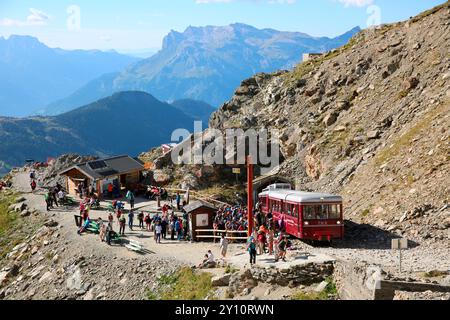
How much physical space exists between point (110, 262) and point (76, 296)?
337 cm

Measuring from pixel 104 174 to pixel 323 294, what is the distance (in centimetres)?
3519

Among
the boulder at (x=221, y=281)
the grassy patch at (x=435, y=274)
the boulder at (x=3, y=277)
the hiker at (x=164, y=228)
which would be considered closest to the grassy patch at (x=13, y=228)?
the boulder at (x=3, y=277)

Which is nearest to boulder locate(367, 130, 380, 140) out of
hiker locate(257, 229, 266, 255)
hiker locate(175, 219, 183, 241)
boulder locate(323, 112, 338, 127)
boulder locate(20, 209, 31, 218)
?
boulder locate(323, 112, 338, 127)

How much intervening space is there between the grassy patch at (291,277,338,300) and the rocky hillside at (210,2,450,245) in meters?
11.0

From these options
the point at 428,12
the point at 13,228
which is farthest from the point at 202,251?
the point at 428,12

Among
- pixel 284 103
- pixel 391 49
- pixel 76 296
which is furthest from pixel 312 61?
pixel 76 296

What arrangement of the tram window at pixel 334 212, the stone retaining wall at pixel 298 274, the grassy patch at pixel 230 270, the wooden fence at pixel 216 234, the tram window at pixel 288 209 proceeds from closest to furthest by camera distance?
the stone retaining wall at pixel 298 274
the grassy patch at pixel 230 270
the tram window at pixel 334 212
the tram window at pixel 288 209
the wooden fence at pixel 216 234

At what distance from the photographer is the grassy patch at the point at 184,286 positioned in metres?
28.2

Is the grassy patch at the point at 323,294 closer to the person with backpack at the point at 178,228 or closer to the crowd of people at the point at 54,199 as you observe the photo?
the person with backpack at the point at 178,228

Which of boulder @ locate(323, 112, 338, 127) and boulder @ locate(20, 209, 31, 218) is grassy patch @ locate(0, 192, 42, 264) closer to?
boulder @ locate(20, 209, 31, 218)

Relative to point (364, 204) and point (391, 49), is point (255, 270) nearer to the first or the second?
point (364, 204)

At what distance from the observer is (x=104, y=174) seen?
2157 inches

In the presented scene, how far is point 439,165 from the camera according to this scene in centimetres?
3797

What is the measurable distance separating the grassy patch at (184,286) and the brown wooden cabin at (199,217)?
7.44 meters
